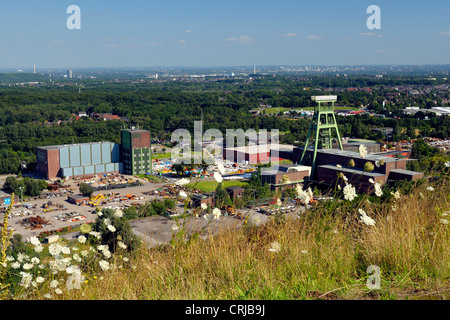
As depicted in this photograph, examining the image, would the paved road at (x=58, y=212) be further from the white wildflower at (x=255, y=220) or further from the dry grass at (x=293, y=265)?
the dry grass at (x=293, y=265)

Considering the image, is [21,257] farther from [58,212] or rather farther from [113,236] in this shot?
[58,212]

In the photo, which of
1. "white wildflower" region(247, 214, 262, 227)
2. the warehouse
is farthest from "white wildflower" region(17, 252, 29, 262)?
the warehouse

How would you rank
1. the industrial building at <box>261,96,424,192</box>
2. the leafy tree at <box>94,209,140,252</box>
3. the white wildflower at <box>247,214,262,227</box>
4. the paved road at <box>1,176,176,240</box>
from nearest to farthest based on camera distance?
1. the leafy tree at <box>94,209,140,252</box>
2. the white wildflower at <box>247,214,262,227</box>
3. the paved road at <box>1,176,176,240</box>
4. the industrial building at <box>261,96,424,192</box>

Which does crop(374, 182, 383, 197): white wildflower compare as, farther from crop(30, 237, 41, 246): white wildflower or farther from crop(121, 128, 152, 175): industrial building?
crop(121, 128, 152, 175): industrial building

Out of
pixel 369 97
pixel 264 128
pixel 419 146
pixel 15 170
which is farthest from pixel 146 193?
pixel 369 97

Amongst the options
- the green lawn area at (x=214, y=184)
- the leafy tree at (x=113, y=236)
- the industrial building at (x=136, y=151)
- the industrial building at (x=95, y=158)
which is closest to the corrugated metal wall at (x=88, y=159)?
the industrial building at (x=95, y=158)

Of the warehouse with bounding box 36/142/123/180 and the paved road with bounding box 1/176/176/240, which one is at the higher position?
the warehouse with bounding box 36/142/123/180
